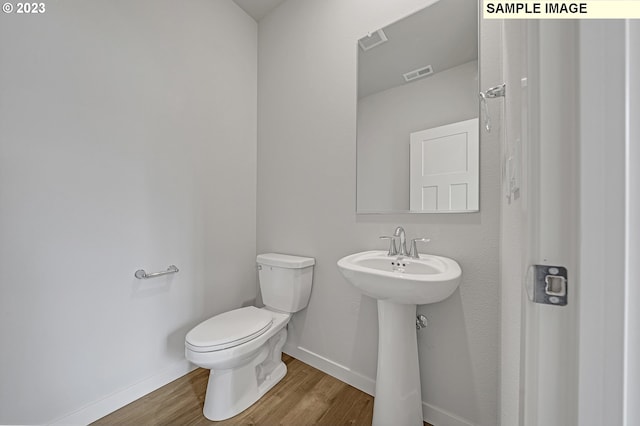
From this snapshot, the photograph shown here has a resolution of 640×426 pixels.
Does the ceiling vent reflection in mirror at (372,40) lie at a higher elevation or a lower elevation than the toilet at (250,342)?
higher

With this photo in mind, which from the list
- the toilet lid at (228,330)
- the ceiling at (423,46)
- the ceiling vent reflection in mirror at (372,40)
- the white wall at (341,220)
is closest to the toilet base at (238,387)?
the toilet lid at (228,330)

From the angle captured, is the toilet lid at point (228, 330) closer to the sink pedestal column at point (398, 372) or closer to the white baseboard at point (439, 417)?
the sink pedestal column at point (398, 372)

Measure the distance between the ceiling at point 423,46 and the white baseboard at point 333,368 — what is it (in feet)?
5.42

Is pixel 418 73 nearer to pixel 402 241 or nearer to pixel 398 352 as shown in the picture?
pixel 402 241

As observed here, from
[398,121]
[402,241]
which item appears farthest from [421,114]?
[402,241]

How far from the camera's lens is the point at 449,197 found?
1182 millimetres

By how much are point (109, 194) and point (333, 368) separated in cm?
160

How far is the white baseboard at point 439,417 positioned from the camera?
1.13m

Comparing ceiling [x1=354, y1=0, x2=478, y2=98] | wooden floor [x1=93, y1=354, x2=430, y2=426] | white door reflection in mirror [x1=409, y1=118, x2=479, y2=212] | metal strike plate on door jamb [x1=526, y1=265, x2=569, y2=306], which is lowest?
wooden floor [x1=93, y1=354, x2=430, y2=426]

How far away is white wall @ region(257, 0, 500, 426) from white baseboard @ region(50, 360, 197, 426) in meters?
0.72

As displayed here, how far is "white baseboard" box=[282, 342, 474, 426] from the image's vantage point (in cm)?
116

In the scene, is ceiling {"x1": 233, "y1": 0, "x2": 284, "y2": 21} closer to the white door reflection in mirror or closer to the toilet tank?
the white door reflection in mirror

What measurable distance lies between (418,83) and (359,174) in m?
0.56

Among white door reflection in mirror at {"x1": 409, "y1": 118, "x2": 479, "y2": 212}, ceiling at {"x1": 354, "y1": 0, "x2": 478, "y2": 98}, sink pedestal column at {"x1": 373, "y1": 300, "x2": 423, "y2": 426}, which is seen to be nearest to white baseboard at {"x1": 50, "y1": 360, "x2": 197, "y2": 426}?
sink pedestal column at {"x1": 373, "y1": 300, "x2": 423, "y2": 426}
